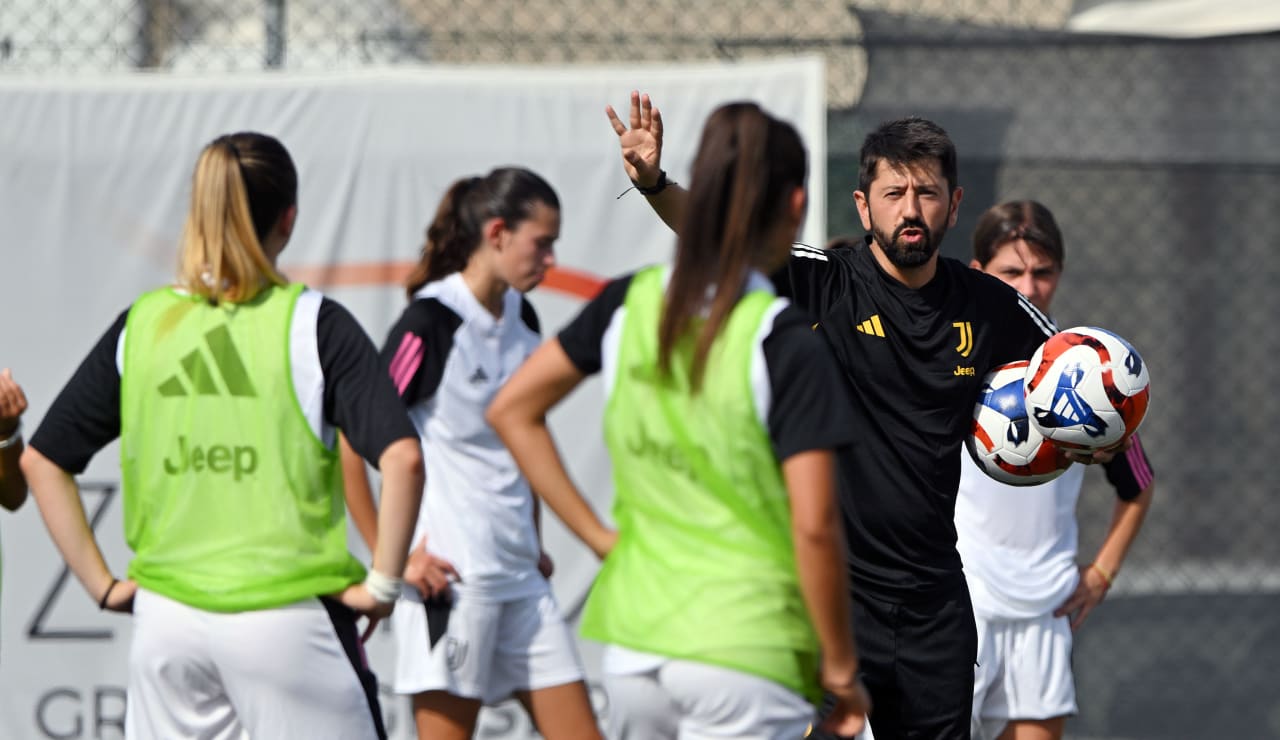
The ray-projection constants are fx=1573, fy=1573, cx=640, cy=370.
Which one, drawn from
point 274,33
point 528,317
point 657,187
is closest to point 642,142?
point 657,187

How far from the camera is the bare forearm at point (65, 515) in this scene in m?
3.25

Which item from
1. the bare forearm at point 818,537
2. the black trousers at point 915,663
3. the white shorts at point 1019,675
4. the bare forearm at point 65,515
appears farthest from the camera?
the white shorts at point 1019,675

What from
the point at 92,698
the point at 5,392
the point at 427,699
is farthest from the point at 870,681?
the point at 92,698

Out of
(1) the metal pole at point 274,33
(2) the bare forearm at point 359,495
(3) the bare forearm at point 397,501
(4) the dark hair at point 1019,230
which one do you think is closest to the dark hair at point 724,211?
(3) the bare forearm at point 397,501

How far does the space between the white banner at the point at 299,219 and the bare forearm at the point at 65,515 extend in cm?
251

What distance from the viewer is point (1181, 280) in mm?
5887

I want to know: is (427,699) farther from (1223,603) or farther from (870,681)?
(1223,603)

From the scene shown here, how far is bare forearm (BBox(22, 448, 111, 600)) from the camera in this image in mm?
3248

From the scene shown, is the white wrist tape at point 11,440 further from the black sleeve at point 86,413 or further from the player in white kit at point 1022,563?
the player in white kit at point 1022,563

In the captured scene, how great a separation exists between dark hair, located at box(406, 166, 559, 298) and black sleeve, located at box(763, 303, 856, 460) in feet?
7.65

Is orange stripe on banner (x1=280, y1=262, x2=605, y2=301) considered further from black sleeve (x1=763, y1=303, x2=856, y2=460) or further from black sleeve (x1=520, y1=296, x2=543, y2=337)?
black sleeve (x1=763, y1=303, x2=856, y2=460)

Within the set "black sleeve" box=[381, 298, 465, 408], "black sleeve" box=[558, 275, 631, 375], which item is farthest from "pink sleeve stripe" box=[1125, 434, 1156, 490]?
"black sleeve" box=[558, 275, 631, 375]

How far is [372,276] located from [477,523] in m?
1.47

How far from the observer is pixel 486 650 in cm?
460
